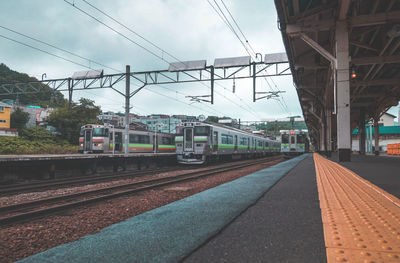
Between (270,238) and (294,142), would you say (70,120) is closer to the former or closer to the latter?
(294,142)

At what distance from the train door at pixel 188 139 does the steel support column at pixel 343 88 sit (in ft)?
31.4

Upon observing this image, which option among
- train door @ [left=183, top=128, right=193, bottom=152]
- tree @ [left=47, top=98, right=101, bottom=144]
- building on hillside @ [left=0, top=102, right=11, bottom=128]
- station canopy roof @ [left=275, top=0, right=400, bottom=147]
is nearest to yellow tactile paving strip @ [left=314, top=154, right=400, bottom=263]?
station canopy roof @ [left=275, top=0, right=400, bottom=147]

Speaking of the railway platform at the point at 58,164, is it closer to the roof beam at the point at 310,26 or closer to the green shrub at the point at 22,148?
the roof beam at the point at 310,26

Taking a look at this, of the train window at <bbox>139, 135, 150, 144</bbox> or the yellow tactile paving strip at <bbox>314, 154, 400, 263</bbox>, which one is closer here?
the yellow tactile paving strip at <bbox>314, 154, 400, 263</bbox>

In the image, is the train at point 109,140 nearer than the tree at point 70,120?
Yes

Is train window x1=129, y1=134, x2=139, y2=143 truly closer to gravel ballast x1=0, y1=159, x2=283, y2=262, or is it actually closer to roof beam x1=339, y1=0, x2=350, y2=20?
gravel ballast x1=0, y1=159, x2=283, y2=262

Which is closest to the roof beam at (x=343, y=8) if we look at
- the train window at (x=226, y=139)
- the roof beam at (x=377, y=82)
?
the roof beam at (x=377, y=82)

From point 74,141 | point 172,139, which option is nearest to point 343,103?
point 172,139

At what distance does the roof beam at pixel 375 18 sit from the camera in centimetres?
892

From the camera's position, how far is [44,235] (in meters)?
3.66

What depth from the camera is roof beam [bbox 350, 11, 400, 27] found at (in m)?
8.92

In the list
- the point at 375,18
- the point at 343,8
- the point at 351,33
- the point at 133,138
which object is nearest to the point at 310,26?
the point at 343,8

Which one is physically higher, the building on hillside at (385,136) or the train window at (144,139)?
the building on hillside at (385,136)

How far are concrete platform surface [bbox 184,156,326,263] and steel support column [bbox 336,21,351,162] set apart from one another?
8.04 m
